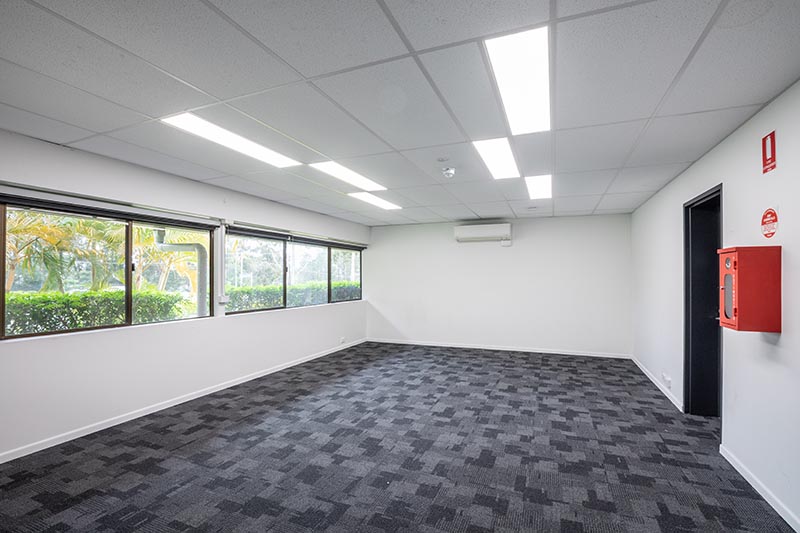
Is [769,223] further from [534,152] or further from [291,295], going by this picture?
[291,295]

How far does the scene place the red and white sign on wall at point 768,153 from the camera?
2.18 m

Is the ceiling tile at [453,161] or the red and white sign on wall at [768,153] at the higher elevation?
the ceiling tile at [453,161]

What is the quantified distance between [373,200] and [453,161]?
1.85 metres

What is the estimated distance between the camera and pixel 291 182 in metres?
4.03

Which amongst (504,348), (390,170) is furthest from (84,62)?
(504,348)

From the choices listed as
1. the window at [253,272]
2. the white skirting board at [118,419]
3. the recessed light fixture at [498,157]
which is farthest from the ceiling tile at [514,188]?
the white skirting board at [118,419]

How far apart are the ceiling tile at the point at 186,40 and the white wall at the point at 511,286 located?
17.6 ft

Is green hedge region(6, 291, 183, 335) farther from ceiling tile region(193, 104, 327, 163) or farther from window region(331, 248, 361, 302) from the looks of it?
window region(331, 248, 361, 302)

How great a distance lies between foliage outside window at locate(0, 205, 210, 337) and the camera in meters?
2.88

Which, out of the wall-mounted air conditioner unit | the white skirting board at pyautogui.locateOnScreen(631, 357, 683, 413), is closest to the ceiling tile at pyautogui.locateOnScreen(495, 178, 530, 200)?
the wall-mounted air conditioner unit

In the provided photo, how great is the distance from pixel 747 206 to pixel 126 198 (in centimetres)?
484

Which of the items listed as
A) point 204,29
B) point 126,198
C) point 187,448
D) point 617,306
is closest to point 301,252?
point 126,198

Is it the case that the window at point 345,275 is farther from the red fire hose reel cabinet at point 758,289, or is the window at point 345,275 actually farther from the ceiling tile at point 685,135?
the red fire hose reel cabinet at point 758,289

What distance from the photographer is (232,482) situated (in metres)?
2.44
